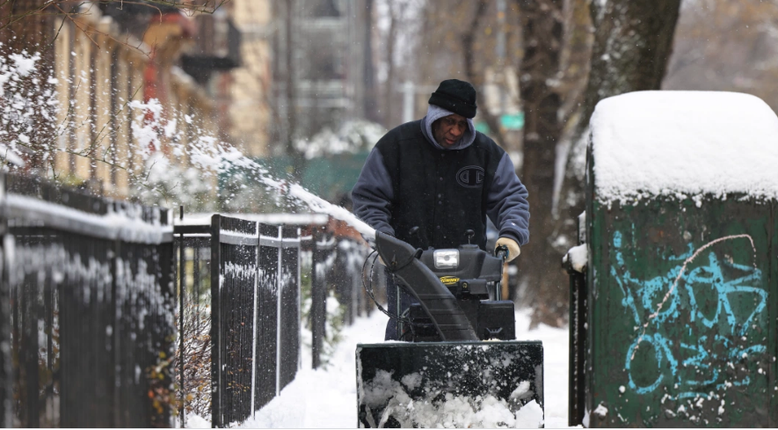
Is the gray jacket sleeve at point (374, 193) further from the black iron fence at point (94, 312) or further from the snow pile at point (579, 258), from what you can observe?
the snow pile at point (579, 258)

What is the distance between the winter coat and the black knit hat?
19cm

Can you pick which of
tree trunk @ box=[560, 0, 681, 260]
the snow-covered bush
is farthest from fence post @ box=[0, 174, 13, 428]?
the snow-covered bush

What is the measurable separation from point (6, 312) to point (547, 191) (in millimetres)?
13626

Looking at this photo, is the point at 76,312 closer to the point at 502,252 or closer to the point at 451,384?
the point at 451,384

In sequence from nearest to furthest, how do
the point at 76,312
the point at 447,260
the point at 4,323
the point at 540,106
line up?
1. the point at 4,323
2. the point at 76,312
3. the point at 447,260
4. the point at 540,106

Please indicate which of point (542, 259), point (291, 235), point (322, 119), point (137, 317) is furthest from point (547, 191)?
point (322, 119)

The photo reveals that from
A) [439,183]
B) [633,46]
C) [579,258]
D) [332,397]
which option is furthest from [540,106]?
[579,258]

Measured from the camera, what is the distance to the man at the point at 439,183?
5.55 metres

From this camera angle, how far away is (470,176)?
5.66 metres

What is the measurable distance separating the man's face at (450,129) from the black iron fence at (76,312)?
2240 mm

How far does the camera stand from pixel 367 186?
5.56 metres

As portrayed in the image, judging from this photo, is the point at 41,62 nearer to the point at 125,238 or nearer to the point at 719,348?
the point at 125,238

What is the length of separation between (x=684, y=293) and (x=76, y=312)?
90.1 inches

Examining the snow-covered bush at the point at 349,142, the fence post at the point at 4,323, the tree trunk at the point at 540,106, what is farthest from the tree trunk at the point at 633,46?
the snow-covered bush at the point at 349,142
